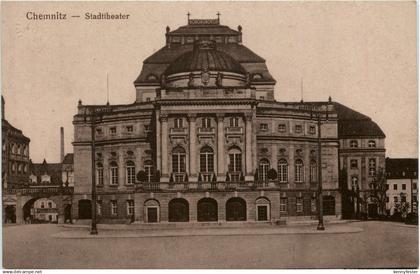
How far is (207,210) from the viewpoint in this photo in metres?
59.9

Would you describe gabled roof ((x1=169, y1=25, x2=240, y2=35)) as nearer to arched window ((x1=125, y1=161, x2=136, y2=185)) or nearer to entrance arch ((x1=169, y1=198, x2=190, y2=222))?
arched window ((x1=125, y1=161, x2=136, y2=185))

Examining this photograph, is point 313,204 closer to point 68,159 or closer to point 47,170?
point 68,159

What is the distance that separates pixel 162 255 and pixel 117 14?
1407 cm

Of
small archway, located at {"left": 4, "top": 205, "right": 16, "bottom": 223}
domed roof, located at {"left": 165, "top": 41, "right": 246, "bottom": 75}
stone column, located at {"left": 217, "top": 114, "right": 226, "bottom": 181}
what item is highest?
domed roof, located at {"left": 165, "top": 41, "right": 246, "bottom": 75}

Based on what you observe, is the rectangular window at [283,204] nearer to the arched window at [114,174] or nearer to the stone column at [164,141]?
the stone column at [164,141]

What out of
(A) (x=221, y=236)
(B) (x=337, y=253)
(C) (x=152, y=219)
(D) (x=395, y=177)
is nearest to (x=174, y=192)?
(C) (x=152, y=219)

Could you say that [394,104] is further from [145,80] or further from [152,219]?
[145,80]

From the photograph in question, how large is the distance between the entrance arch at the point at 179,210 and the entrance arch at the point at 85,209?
13853 mm

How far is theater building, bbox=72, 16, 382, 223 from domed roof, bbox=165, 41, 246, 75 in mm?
113

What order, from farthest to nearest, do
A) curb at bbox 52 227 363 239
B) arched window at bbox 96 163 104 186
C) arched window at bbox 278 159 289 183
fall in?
arched window at bbox 96 163 104 186
arched window at bbox 278 159 289 183
curb at bbox 52 227 363 239

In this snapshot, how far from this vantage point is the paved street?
34500mm

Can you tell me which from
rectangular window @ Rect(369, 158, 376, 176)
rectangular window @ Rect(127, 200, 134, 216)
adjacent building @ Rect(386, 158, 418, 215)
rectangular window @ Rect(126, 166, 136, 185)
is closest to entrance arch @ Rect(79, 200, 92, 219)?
rectangular window @ Rect(127, 200, 134, 216)

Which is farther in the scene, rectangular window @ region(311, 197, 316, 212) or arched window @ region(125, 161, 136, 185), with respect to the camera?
rectangular window @ region(311, 197, 316, 212)

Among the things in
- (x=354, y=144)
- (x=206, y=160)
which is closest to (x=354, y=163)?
(x=354, y=144)
